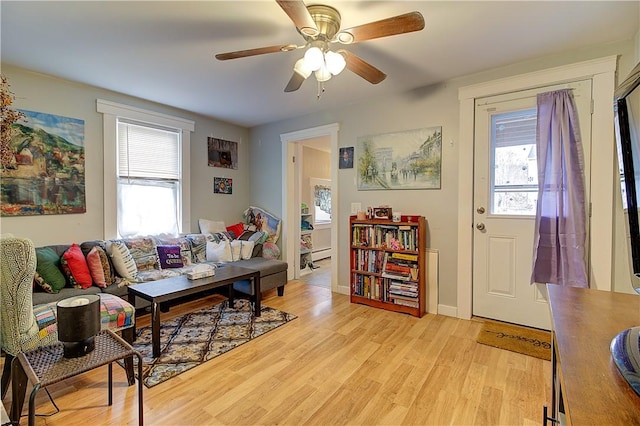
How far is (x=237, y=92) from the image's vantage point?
10.8 feet

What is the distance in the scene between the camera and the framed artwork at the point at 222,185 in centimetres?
443

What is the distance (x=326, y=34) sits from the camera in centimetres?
194

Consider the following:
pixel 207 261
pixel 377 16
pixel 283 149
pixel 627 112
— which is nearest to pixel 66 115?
pixel 207 261

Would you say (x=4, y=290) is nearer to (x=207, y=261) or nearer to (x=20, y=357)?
(x=20, y=357)

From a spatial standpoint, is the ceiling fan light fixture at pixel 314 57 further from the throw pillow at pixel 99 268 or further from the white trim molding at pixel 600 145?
the throw pillow at pixel 99 268

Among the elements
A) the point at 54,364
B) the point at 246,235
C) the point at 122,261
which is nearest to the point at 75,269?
the point at 122,261

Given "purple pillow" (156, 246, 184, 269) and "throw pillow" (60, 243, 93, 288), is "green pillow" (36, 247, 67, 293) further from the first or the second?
"purple pillow" (156, 246, 184, 269)

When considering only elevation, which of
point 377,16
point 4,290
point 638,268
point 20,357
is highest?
point 377,16

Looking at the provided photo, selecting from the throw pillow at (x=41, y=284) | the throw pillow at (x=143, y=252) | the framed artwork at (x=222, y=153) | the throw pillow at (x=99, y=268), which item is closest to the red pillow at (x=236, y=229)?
the framed artwork at (x=222, y=153)

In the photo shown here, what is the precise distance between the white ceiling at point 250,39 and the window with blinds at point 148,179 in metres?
0.61

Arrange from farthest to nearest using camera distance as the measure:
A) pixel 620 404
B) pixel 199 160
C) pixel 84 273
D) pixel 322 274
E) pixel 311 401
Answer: pixel 322 274 < pixel 199 160 < pixel 84 273 < pixel 311 401 < pixel 620 404

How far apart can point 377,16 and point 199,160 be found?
3.11m

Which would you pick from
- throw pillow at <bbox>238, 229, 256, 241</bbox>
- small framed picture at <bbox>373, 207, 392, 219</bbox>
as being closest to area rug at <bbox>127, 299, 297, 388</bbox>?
throw pillow at <bbox>238, 229, 256, 241</bbox>

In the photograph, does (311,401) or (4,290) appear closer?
(4,290)
